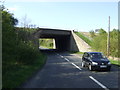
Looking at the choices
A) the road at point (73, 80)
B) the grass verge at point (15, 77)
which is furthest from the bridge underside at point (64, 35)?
the road at point (73, 80)

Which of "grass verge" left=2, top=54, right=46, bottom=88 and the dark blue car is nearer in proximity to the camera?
"grass verge" left=2, top=54, right=46, bottom=88

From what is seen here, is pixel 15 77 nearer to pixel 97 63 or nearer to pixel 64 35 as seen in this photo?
pixel 97 63

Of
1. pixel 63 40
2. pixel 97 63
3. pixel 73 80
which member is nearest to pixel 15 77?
pixel 73 80

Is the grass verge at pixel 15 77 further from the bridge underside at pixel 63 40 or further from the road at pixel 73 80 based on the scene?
the bridge underside at pixel 63 40

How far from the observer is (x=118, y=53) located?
31547 millimetres

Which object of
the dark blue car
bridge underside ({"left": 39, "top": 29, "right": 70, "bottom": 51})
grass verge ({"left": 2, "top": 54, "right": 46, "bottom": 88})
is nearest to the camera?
grass verge ({"left": 2, "top": 54, "right": 46, "bottom": 88})

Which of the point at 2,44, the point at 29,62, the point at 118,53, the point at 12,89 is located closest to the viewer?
the point at 12,89

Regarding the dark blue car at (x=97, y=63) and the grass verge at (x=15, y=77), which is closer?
the grass verge at (x=15, y=77)

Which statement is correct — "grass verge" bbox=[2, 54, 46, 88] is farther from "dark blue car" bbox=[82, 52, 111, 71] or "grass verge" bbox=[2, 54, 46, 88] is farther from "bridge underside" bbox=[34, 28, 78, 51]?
"bridge underside" bbox=[34, 28, 78, 51]

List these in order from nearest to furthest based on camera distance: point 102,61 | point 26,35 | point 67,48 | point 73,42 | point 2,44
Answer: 1. point 2,44
2. point 102,61
3. point 26,35
4. point 73,42
5. point 67,48

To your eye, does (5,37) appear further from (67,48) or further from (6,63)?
(67,48)

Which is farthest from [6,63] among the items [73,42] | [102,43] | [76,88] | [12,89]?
[73,42]

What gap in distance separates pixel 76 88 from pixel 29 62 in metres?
11.4

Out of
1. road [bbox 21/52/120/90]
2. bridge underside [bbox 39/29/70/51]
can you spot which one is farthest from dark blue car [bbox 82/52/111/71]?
bridge underside [bbox 39/29/70/51]
